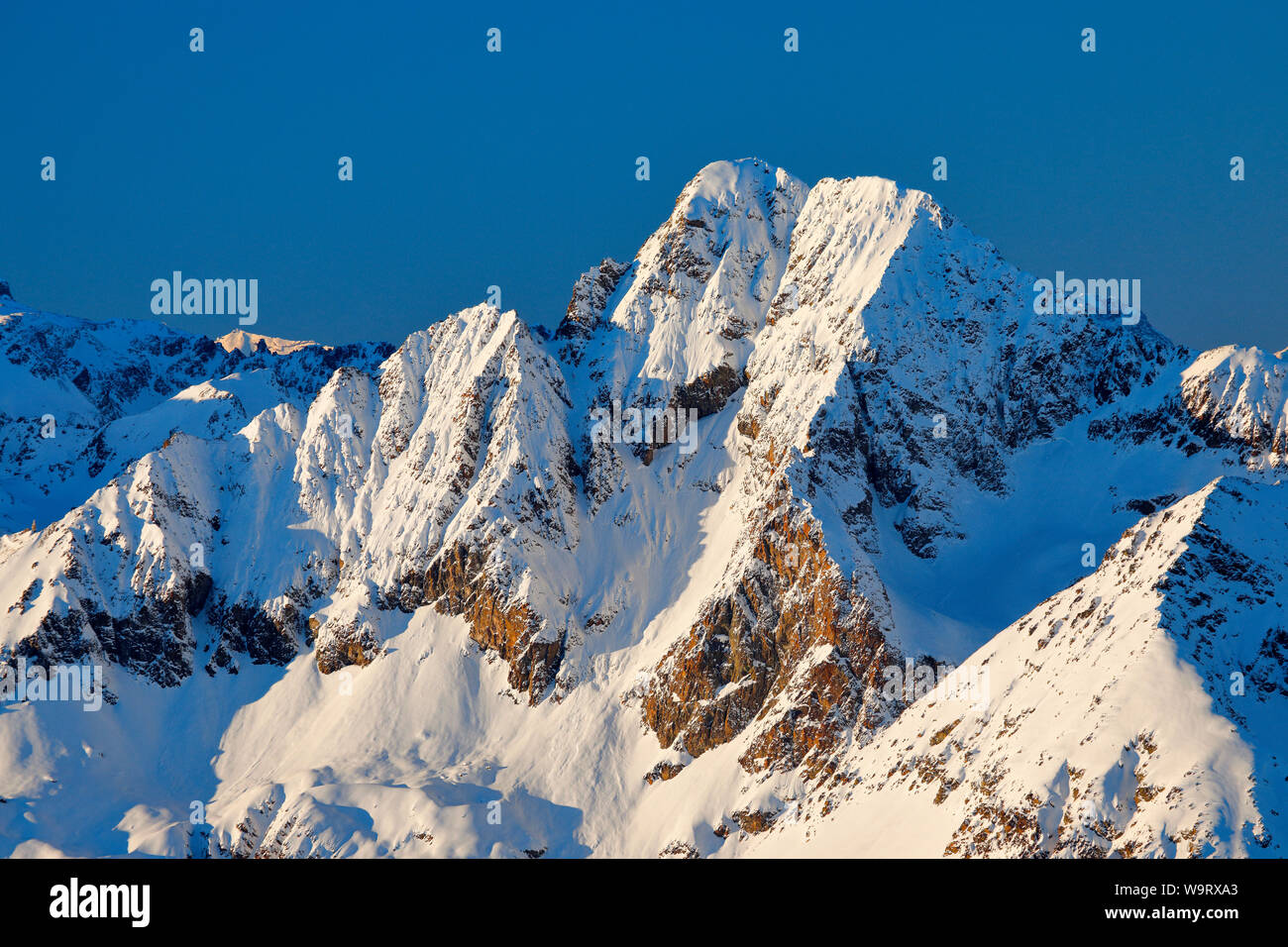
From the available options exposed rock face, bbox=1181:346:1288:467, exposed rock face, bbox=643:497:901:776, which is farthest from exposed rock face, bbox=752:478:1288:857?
exposed rock face, bbox=1181:346:1288:467

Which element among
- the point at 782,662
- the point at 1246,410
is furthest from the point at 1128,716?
the point at 1246,410

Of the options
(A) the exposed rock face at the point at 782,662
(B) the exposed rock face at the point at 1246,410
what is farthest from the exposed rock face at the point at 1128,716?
(B) the exposed rock face at the point at 1246,410

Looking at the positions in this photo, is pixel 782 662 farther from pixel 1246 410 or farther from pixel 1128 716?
pixel 1246 410

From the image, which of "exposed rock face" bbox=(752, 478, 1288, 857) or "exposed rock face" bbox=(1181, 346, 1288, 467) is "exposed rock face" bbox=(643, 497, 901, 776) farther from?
"exposed rock face" bbox=(1181, 346, 1288, 467)

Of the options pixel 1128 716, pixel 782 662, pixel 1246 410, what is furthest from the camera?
pixel 1246 410

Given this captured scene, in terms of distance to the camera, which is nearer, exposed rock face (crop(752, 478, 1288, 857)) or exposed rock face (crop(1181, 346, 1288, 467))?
exposed rock face (crop(752, 478, 1288, 857))

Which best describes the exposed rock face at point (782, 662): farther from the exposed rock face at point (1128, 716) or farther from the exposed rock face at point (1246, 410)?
the exposed rock face at point (1246, 410)

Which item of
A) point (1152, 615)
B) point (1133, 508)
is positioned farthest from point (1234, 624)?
point (1133, 508)

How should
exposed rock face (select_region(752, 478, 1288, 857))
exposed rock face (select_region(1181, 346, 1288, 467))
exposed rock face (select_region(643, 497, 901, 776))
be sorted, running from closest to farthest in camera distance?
exposed rock face (select_region(752, 478, 1288, 857)) < exposed rock face (select_region(643, 497, 901, 776)) < exposed rock face (select_region(1181, 346, 1288, 467))

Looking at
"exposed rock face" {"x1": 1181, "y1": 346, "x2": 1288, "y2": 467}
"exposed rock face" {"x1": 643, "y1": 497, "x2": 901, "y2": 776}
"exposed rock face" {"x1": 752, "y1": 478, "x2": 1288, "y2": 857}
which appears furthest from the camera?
"exposed rock face" {"x1": 1181, "y1": 346, "x2": 1288, "y2": 467}

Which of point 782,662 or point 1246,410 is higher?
point 1246,410
